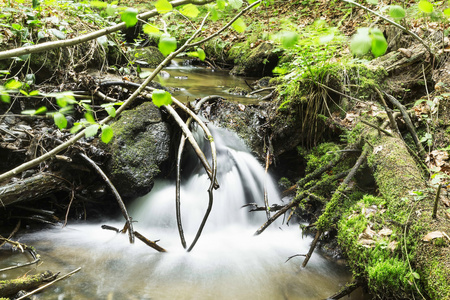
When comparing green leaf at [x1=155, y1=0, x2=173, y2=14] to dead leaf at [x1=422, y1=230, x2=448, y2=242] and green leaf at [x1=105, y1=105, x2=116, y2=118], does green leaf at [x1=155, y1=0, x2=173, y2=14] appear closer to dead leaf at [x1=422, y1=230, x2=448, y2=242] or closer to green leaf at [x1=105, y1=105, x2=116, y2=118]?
green leaf at [x1=105, y1=105, x2=116, y2=118]

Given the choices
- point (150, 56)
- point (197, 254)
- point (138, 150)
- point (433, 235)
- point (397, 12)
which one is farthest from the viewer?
point (150, 56)

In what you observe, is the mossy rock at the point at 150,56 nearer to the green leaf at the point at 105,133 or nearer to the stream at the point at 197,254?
the stream at the point at 197,254

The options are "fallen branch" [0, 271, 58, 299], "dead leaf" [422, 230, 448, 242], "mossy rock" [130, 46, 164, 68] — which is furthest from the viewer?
"mossy rock" [130, 46, 164, 68]

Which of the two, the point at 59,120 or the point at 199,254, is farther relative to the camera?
the point at 199,254

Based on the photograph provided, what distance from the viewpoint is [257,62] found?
903 cm

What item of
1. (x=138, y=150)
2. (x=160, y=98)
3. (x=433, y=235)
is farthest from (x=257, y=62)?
(x=160, y=98)

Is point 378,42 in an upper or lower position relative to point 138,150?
upper

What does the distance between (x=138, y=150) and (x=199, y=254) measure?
1576 mm

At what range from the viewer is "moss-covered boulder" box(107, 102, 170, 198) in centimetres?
398

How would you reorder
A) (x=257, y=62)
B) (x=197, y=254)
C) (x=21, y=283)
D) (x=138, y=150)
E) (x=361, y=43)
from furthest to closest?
(x=257, y=62)
(x=138, y=150)
(x=197, y=254)
(x=21, y=283)
(x=361, y=43)

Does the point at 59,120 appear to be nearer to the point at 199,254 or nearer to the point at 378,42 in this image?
the point at 378,42

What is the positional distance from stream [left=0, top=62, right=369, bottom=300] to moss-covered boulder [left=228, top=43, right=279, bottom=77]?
4.74 meters

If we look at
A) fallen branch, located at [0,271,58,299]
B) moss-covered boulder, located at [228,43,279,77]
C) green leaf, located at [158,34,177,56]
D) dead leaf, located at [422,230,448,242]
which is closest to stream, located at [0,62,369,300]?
fallen branch, located at [0,271,58,299]

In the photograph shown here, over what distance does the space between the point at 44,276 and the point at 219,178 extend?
2518 mm
